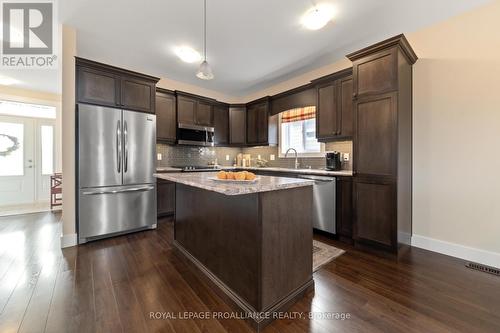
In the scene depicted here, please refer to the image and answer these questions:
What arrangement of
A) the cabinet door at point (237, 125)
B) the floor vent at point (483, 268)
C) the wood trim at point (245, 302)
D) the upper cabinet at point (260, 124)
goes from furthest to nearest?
1. the cabinet door at point (237, 125)
2. the upper cabinet at point (260, 124)
3. the floor vent at point (483, 268)
4. the wood trim at point (245, 302)

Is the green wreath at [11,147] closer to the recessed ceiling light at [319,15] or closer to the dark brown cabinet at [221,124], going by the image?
the dark brown cabinet at [221,124]

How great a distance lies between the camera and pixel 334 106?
3336 millimetres

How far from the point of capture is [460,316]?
150 centimetres

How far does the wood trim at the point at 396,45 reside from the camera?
2353mm

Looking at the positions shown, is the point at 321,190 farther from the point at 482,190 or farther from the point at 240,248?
the point at 240,248

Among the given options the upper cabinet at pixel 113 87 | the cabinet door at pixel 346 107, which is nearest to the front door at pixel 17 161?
the upper cabinet at pixel 113 87

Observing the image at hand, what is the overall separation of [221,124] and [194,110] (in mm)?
749

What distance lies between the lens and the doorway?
4820 mm

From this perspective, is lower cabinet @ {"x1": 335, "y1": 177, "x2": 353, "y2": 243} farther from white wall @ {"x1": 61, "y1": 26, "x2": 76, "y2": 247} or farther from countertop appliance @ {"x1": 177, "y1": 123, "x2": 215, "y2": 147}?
white wall @ {"x1": 61, "y1": 26, "x2": 76, "y2": 247}

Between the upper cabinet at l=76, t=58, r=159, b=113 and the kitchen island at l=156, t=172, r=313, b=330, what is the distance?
2.25 m

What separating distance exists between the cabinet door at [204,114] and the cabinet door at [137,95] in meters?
1.27

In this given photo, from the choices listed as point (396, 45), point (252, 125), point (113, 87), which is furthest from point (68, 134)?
point (396, 45)

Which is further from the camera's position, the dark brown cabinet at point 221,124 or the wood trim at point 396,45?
the dark brown cabinet at point 221,124

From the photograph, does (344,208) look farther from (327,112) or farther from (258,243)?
(258,243)
